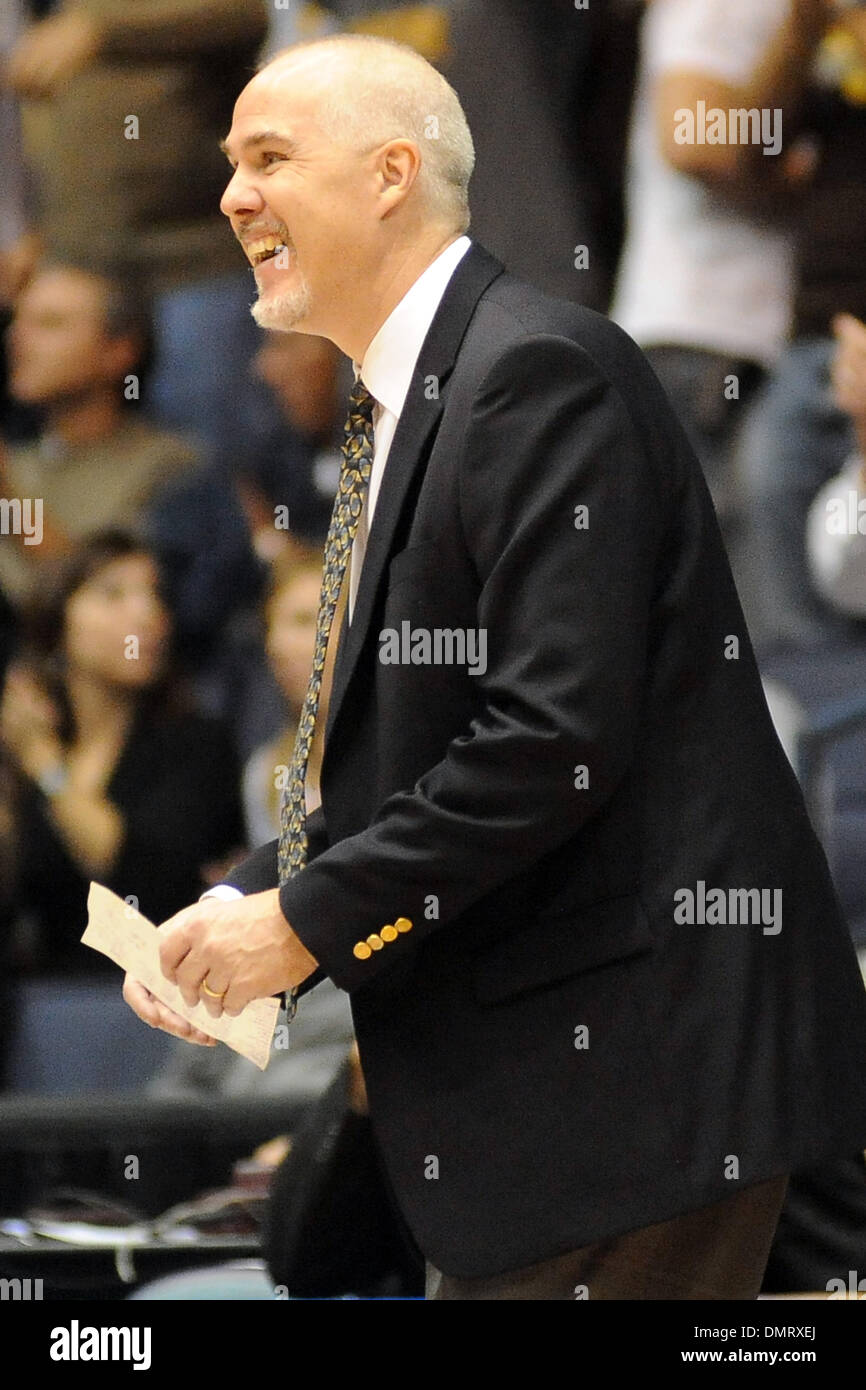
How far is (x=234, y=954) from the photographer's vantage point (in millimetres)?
1720

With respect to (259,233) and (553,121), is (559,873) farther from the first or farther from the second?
(553,121)

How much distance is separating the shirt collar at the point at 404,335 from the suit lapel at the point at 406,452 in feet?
0.08

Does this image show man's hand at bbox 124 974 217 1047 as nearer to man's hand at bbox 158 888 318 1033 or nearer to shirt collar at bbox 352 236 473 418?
man's hand at bbox 158 888 318 1033

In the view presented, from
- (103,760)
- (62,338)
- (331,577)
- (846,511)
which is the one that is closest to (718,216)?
(846,511)

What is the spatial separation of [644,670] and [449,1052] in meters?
0.40

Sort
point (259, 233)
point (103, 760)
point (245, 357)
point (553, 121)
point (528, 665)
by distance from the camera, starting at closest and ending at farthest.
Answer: point (528, 665), point (259, 233), point (553, 121), point (103, 760), point (245, 357)

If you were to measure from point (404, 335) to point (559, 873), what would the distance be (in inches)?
21.8

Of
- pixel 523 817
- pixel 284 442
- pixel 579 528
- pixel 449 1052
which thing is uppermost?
pixel 284 442

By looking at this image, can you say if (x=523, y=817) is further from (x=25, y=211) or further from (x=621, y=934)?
(x=25, y=211)

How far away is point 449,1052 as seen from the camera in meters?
1.76

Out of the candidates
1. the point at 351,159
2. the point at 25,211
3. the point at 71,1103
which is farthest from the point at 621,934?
the point at 25,211

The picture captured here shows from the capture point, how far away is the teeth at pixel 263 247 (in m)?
1.89

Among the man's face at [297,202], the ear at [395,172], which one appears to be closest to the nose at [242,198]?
the man's face at [297,202]

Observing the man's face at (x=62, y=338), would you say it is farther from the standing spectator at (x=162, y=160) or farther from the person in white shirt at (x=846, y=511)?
the person in white shirt at (x=846, y=511)
